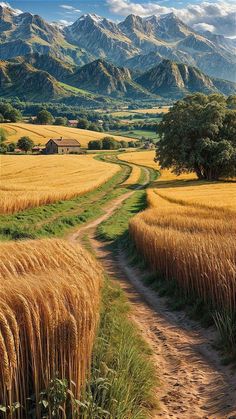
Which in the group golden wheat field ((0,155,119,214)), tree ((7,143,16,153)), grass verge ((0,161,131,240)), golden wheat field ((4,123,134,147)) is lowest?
grass verge ((0,161,131,240))

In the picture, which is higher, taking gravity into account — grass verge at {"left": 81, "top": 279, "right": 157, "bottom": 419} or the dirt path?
grass verge at {"left": 81, "top": 279, "right": 157, "bottom": 419}

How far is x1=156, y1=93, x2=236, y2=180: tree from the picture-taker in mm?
63438

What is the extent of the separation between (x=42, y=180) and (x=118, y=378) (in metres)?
64.2

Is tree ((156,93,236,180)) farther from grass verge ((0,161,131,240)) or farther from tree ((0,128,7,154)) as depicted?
tree ((0,128,7,154))

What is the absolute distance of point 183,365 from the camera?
36.2ft

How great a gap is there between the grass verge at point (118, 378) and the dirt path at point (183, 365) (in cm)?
42

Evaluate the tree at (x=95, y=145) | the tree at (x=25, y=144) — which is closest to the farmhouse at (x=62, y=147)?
the tree at (x=25, y=144)

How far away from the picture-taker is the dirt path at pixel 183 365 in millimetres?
9039

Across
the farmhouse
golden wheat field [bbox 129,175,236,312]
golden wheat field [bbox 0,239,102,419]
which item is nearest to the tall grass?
golden wheat field [bbox 129,175,236,312]

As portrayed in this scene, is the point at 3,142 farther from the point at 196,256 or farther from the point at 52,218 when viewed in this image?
the point at 196,256

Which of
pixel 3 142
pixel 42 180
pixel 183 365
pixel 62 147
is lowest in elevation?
pixel 183 365

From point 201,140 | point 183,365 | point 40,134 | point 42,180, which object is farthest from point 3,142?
point 183,365

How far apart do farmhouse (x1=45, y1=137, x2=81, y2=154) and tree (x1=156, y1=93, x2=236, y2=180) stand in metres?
81.4

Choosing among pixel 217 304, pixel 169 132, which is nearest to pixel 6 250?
pixel 217 304
